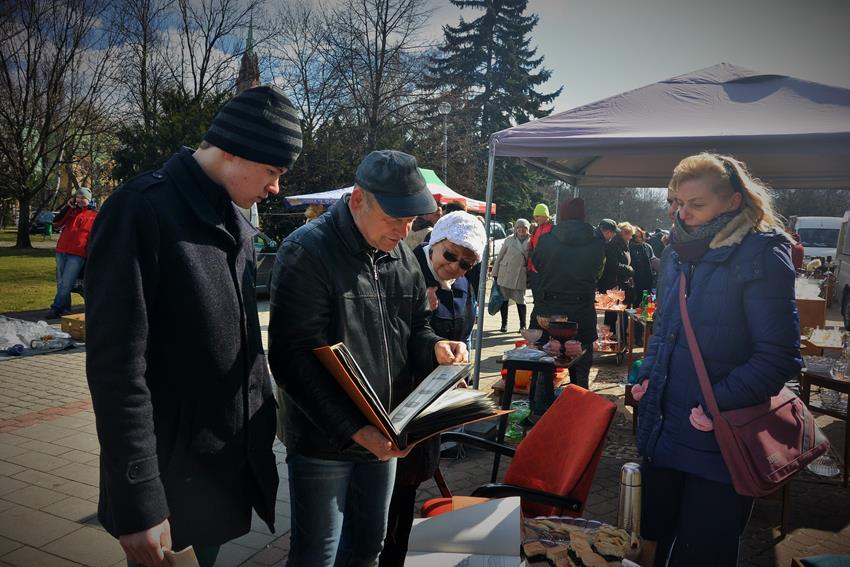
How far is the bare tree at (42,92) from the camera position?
21984 millimetres

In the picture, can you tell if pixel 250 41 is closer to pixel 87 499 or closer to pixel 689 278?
pixel 87 499

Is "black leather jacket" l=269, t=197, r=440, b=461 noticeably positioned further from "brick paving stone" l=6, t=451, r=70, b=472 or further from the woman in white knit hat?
"brick paving stone" l=6, t=451, r=70, b=472

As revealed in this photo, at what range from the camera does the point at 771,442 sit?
2.27 m

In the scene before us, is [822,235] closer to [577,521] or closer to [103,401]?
[577,521]

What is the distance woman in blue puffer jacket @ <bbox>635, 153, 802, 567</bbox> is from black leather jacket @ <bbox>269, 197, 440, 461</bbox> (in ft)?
3.84

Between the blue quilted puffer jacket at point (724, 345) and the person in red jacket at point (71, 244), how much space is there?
9.92m

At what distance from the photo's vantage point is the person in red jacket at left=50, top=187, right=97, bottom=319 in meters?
9.98

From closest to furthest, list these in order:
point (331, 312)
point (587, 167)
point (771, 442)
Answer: point (331, 312), point (771, 442), point (587, 167)

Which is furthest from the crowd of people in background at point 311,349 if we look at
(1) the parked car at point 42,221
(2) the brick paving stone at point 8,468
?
(1) the parked car at point 42,221

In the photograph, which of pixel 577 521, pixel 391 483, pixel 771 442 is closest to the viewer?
pixel 391 483

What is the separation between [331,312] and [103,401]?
71cm

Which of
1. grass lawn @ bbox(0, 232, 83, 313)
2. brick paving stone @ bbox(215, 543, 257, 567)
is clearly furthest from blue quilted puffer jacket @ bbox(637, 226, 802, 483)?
grass lawn @ bbox(0, 232, 83, 313)

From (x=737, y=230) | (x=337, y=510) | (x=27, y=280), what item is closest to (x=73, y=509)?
(x=337, y=510)

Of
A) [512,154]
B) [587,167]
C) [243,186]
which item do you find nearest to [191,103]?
[587,167]
